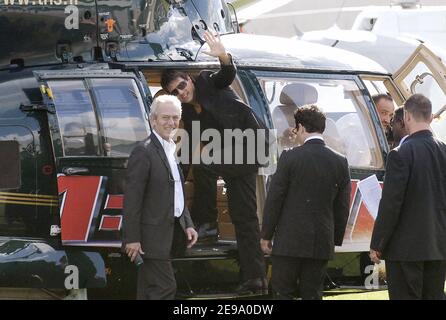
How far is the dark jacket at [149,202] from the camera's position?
6.60m

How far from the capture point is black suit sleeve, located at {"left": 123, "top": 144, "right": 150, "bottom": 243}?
6.59m

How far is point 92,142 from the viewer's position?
7.24 metres

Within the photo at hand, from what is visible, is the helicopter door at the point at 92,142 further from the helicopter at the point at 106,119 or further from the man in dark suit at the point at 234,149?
the man in dark suit at the point at 234,149

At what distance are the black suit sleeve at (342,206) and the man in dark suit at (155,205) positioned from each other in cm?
107

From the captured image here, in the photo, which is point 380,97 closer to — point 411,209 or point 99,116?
point 411,209

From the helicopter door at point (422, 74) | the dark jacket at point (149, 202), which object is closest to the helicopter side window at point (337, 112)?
the dark jacket at point (149, 202)

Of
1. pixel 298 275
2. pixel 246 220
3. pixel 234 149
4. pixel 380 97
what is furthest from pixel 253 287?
pixel 380 97

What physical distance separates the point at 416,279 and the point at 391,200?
55 cm

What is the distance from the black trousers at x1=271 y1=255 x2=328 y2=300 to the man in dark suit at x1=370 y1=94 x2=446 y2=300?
40 cm

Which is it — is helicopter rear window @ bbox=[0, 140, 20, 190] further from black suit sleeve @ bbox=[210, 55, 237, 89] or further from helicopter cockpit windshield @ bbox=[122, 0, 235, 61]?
black suit sleeve @ bbox=[210, 55, 237, 89]

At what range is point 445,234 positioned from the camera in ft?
22.5

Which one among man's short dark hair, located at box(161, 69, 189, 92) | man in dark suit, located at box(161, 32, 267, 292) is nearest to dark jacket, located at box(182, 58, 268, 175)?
man in dark suit, located at box(161, 32, 267, 292)

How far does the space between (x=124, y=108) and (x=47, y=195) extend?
0.83 meters
